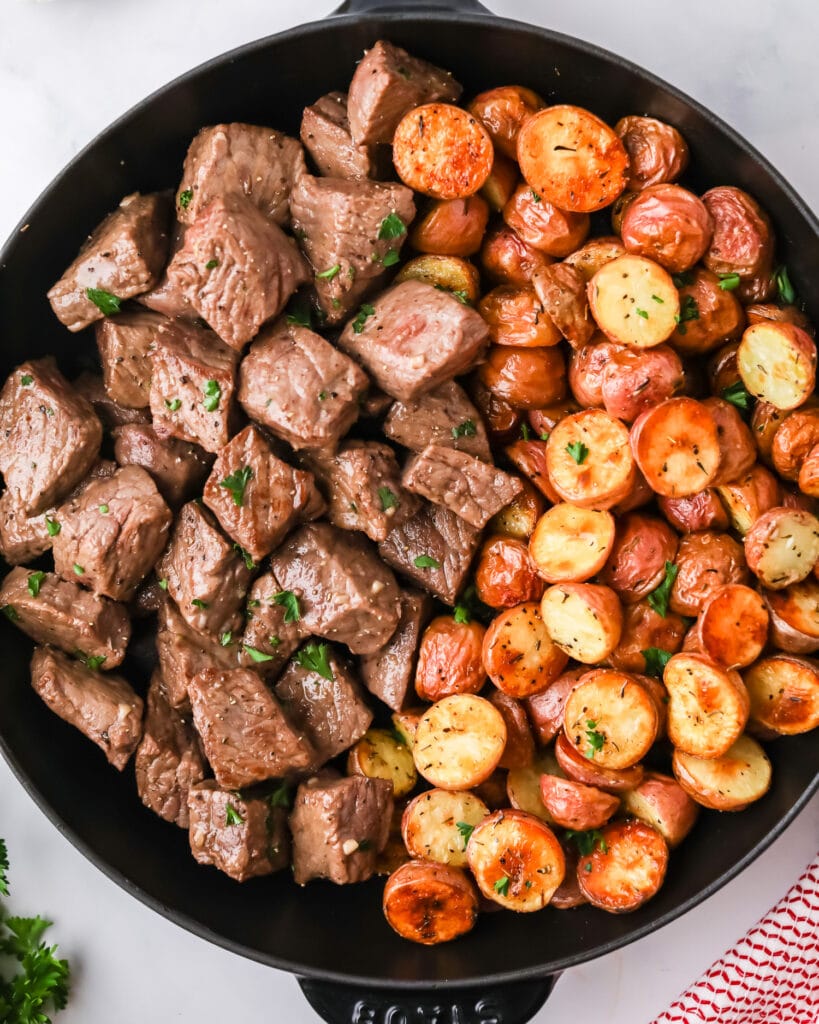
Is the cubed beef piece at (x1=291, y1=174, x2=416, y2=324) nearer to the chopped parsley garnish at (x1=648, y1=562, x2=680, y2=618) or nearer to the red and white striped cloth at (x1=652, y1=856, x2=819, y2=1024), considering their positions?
the chopped parsley garnish at (x1=648, y1=562, x2=680, y2=618)

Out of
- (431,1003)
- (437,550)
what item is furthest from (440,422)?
(431,1003)

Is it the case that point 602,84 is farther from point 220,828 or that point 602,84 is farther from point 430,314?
point 220,828

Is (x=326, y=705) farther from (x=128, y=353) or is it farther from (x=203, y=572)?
(x=128, y=353)

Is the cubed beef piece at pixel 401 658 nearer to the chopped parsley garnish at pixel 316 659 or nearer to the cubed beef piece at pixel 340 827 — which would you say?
the chopped parsley garnish at pixel 316 659

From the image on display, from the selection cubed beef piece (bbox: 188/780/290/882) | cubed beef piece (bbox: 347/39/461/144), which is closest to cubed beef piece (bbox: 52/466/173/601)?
cubed beef piece (bbox: 188/780/290/882)

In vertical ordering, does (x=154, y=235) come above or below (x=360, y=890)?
above

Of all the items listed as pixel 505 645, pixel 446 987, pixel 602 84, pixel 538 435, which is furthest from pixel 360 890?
pixel 602 84
